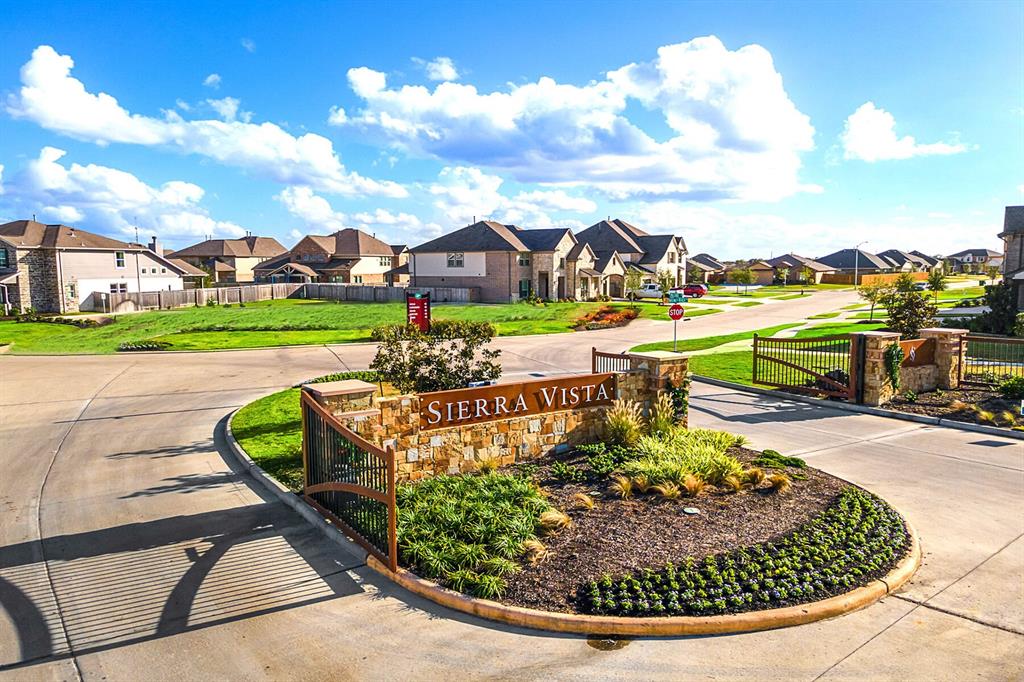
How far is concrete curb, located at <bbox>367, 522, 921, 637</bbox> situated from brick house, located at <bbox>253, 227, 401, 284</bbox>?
8085 centimetres

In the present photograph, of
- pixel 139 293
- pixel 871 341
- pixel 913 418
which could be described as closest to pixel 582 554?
pixel 913 418

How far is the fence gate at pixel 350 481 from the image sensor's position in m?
7.64

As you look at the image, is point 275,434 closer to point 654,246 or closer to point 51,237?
point 51,237

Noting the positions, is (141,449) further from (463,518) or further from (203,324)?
(203,324)

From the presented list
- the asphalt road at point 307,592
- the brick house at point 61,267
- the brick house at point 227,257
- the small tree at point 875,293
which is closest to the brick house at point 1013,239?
the small tree at point 875,293

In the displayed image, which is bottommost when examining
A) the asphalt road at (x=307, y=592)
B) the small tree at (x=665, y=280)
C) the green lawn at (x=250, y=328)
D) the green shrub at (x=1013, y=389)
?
the asphalt road at (x=307, y=592)

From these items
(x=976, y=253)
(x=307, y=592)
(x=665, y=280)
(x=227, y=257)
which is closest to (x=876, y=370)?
(x=307, y=592)

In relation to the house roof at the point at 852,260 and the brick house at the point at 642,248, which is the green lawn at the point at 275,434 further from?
the house roof at the point at 852,260

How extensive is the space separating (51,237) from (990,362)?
59868 millimetres

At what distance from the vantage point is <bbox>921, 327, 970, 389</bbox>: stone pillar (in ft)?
59.7

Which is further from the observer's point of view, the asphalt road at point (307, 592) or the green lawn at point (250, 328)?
the green lawn at point (250, 328)

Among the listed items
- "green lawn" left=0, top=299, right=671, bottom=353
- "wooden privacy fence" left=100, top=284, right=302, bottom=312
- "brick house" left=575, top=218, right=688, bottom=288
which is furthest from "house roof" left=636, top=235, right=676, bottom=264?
"wooden privacy fence" left=100, top=284, right=302, bottom=312

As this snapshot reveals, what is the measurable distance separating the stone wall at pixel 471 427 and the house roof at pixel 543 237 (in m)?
53.5

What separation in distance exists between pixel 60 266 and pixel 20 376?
35591mm
